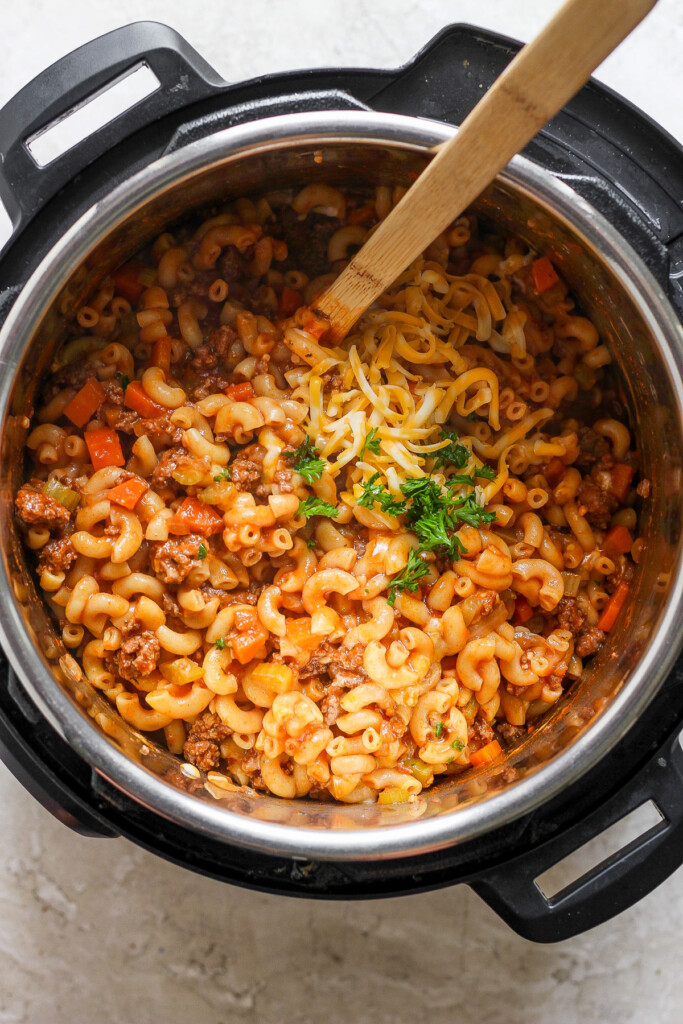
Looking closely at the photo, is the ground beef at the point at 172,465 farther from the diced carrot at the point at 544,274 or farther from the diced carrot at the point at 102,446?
the diced carrot at the point at 544,274

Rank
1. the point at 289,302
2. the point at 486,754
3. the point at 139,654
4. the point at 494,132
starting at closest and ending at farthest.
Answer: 1. the point at 494,132
2. the point at 139,654
3. the point at 486,754
4. the point at 289,302

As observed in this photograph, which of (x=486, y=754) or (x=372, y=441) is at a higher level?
(x=372, y=441)

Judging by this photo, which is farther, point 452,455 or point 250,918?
point 250,918

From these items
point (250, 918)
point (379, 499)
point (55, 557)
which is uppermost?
point (379, 499)

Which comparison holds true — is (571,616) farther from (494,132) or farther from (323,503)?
(494,132)

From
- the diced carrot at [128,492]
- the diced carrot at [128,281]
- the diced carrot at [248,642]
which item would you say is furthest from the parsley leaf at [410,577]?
the diced carrot at [128,281]

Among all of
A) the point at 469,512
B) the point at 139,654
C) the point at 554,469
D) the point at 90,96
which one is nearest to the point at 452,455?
the point at 469,512

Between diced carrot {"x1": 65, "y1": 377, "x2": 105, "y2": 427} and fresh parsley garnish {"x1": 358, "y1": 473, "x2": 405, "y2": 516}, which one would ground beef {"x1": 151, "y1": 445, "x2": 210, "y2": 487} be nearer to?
diced carrot {"x1": 65, "y1": 377, "x2": 105, "y2": 427}
